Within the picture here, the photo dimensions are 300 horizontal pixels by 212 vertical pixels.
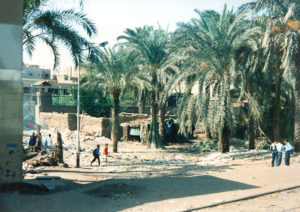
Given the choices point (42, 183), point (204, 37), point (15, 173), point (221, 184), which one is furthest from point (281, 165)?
point (15, 173)

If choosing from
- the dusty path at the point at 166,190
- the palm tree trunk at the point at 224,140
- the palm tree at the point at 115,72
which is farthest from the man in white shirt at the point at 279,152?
the palm tree at the point at 115,72

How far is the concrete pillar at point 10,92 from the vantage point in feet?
29.2

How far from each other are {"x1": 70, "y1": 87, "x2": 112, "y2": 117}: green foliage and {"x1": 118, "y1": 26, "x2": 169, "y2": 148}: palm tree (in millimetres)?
11271

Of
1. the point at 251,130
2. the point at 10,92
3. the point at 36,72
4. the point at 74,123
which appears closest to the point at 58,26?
the point at 10,92

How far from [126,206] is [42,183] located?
345 centimetres

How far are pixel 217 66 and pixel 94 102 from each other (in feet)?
66.7

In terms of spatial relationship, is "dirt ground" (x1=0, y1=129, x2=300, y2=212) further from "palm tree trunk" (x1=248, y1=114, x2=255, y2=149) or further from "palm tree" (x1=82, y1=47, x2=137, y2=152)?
"palm tree" (x1=82, y1=47, x2=137, y2=152)

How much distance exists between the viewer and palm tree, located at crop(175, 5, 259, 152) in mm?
17734

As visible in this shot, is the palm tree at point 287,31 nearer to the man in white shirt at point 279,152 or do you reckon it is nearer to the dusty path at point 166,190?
the dusty path at point 166,190

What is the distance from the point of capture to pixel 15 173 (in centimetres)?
906

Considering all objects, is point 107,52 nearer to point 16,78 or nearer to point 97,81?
point 97,81

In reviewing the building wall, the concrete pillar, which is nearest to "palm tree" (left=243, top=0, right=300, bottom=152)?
the concrete pillar

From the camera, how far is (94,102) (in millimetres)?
36250

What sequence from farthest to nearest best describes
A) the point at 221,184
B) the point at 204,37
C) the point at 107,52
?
the point at 107,52
the point at 204,37
the point at 221,184
